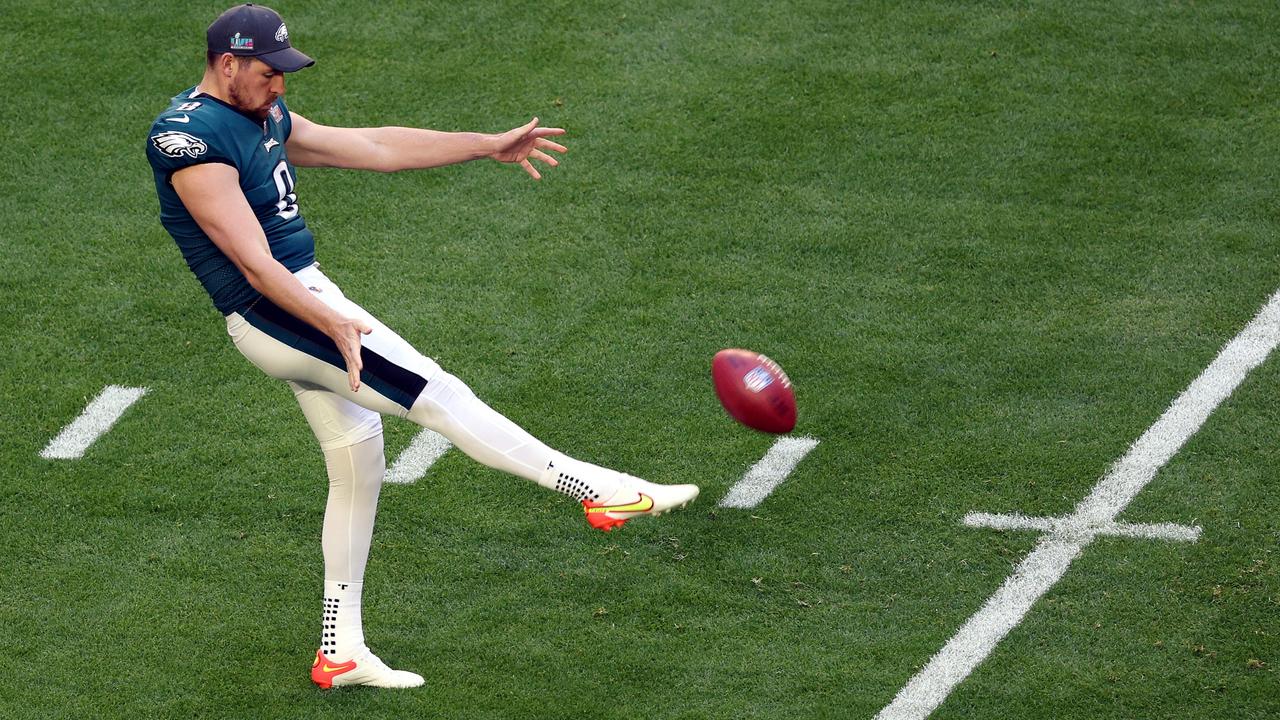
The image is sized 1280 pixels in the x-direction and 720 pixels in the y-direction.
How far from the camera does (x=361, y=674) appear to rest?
5.62 meters

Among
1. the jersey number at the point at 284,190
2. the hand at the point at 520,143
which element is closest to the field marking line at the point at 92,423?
the jersey number at the point at 284,190

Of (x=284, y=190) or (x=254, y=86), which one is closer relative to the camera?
(x=254, y=86)

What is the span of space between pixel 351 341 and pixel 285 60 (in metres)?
0.96

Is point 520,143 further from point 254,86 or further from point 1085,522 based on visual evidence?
point 1085,522

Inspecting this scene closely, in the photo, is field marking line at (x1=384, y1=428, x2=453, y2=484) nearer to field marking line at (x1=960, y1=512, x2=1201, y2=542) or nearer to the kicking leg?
the kicking leg

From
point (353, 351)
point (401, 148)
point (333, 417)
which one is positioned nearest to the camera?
point (353, 351)

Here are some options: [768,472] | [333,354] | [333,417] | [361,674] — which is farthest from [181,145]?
[768,472]

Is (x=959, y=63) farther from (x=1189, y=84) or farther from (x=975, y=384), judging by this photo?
(x=975, y=384)

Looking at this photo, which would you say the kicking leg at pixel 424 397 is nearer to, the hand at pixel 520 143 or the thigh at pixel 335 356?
the thigh at pixel 335 356

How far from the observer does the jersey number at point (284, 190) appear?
209 inches

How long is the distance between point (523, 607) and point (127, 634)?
1.45m

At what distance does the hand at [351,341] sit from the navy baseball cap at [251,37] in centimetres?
84

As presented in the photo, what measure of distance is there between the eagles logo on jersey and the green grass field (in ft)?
6.29

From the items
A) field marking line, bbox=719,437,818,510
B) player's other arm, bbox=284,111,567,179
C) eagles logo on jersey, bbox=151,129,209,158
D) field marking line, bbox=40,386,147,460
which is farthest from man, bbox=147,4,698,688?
field marking line, bbox=40,386,147,460
